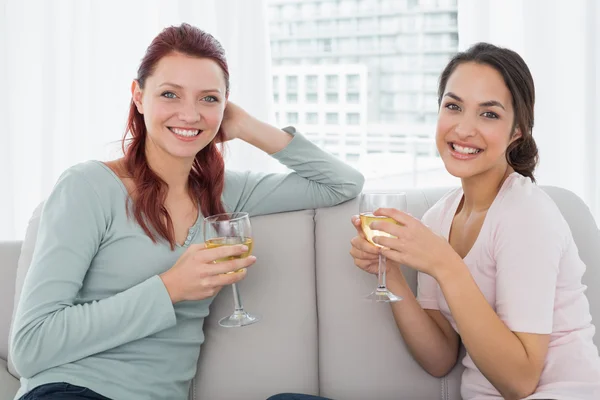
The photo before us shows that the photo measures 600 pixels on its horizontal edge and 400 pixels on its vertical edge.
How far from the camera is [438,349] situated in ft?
5.84

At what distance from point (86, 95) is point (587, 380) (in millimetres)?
2470

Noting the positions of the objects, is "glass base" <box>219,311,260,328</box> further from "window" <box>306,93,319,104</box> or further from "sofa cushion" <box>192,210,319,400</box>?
"window" <box>306,93,319,104</box>

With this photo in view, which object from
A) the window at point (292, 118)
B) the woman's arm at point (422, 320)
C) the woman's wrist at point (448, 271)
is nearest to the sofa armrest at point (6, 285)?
the woman's arm at point (422, 320)

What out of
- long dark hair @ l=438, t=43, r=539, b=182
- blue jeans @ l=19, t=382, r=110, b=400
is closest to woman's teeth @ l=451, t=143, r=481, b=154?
long dark hair @ l=438, t=43, r=539, b=182

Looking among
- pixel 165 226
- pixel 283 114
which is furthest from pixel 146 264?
pixel 283 114

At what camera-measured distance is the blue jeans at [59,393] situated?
156 cm

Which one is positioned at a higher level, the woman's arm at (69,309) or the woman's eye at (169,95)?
the woman's eye at (169,95)

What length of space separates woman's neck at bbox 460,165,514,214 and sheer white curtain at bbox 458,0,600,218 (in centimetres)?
130

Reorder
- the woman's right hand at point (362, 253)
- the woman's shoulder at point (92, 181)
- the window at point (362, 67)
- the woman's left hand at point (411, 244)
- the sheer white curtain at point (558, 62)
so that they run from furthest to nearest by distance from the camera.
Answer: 1. the window at point (362, 67)
2. the sheer white curtain at point (558, 62)
3. the woman's shoulder at point (92, 181)
4. the woman's right hand at point (362, 253)
5. the woman's left hand at point (411, 244)

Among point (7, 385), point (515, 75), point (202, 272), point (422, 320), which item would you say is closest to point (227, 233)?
point (202, 272)

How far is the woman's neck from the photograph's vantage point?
5.65 feet

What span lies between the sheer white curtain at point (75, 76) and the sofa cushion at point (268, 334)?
99cm

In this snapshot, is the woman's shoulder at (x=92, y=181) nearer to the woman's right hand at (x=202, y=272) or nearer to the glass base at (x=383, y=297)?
the woman's right hand at (x=202, y=272)

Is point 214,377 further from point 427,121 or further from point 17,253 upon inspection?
point 427,121
